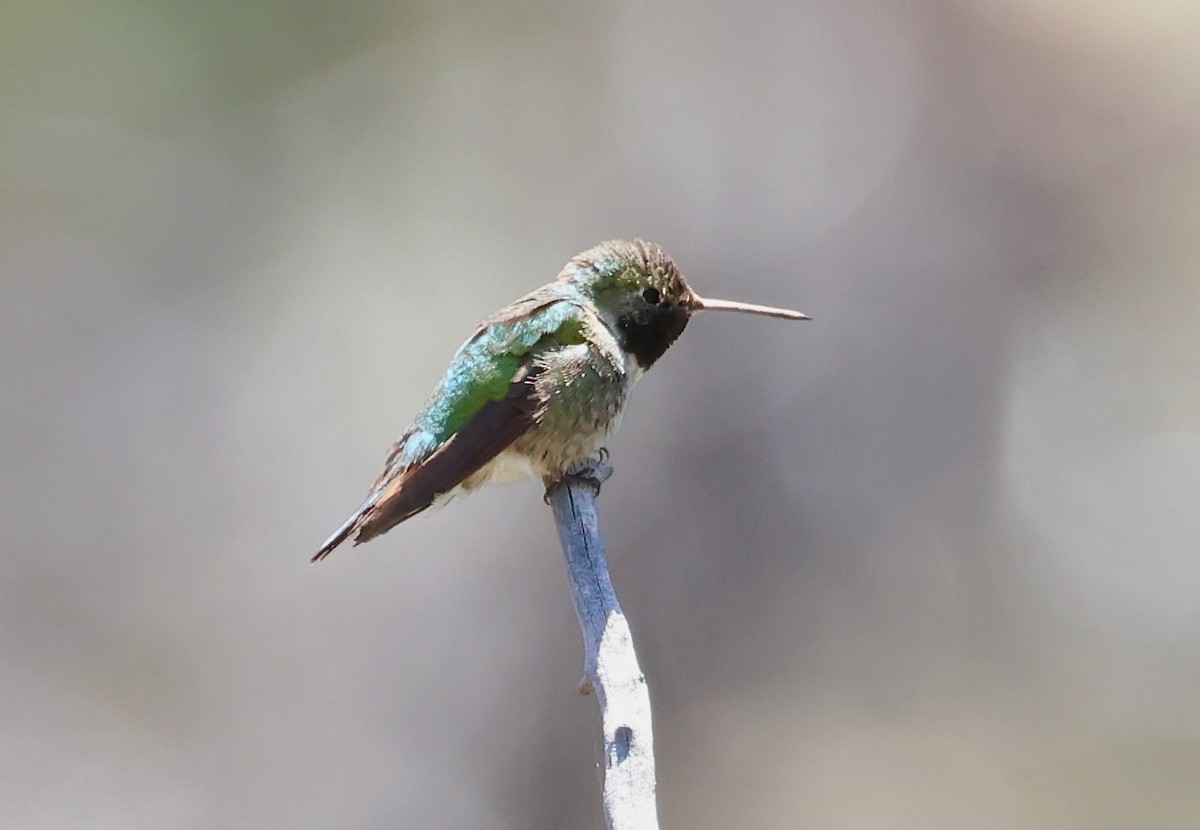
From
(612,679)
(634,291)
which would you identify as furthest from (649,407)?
(612,679)

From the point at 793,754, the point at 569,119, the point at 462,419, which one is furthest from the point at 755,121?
the point at 462,419

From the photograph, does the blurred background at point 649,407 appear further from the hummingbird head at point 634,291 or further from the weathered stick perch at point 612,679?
the weathered stick perch at point 612,679

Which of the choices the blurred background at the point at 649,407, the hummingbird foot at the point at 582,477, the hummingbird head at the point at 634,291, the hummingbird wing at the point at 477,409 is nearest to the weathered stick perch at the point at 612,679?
the hummingbird foot at the point at 582,477

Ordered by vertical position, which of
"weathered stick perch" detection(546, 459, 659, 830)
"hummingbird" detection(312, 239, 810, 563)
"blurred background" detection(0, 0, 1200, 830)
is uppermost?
"blurred background" detection(0, 0, 1200, 830)

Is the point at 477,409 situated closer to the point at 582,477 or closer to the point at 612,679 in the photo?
the point at 582,477

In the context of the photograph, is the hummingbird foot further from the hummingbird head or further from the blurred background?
the blurred background

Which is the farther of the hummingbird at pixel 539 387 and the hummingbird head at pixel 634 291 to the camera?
the hummingbird head at pixel 634 291

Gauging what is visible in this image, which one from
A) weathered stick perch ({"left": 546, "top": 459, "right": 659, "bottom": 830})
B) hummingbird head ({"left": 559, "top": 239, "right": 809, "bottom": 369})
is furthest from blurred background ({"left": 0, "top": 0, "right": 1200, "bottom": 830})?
weathered stick perch ({"left": 546, "top": 459, "right": 659, "bottom": 830})
